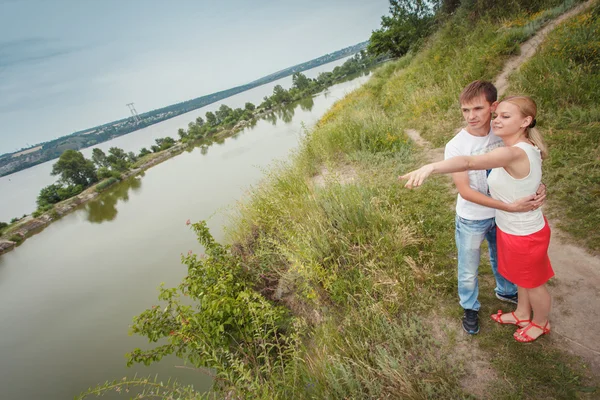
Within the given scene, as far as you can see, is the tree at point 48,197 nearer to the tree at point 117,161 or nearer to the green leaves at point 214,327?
the tree at point 117,161

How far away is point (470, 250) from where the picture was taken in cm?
194

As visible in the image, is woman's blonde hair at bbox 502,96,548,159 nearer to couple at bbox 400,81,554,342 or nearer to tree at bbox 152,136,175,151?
couple at bbox 400,81,554,342

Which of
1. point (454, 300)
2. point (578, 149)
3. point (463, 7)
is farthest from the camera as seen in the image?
point (463, 7)

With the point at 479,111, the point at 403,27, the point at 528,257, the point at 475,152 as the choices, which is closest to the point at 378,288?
the point at 528,257

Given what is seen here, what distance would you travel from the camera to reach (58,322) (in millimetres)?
7082

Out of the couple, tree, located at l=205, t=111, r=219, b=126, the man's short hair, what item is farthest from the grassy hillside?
tree, located at l=205, t=111, r=219, b=126

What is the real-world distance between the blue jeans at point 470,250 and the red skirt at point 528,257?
0.15m

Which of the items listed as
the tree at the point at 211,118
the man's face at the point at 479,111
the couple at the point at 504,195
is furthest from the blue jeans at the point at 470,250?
the tree at the point at 211,118

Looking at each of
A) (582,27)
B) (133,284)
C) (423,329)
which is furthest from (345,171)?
(133,284)

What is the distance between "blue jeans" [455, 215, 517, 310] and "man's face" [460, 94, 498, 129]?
75 cm

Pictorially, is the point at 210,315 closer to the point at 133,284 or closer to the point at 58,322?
the point at 133,284

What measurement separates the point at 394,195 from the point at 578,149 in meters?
2.84

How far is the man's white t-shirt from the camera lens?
1.68 meters

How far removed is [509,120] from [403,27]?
23282 mm
